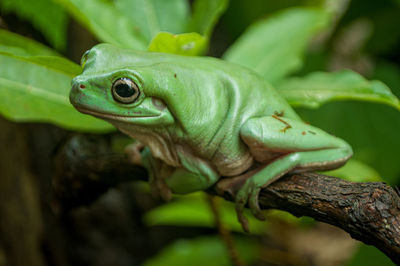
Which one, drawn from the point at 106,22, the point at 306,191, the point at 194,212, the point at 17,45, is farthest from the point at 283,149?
the point at 194,212

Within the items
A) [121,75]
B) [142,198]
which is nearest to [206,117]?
[121,75]

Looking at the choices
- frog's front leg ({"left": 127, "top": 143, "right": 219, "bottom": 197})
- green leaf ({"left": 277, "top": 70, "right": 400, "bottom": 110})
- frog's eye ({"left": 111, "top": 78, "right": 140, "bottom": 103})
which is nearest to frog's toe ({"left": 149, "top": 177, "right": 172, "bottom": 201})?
frog's front leg ({"left": 127, "top": 143, "right": 219, "bottom": 197})

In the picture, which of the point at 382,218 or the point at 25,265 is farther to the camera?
the point at 25,265

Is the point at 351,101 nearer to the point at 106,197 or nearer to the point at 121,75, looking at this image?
the point at 106,197

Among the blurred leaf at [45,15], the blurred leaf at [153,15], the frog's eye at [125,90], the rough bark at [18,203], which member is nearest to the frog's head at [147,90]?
the frog's eye at [125,90]

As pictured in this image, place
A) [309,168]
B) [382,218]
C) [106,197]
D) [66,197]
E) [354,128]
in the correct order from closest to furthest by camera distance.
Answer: [382,218]
[309,168]
[66,197]
[354,128]
[106,197]
